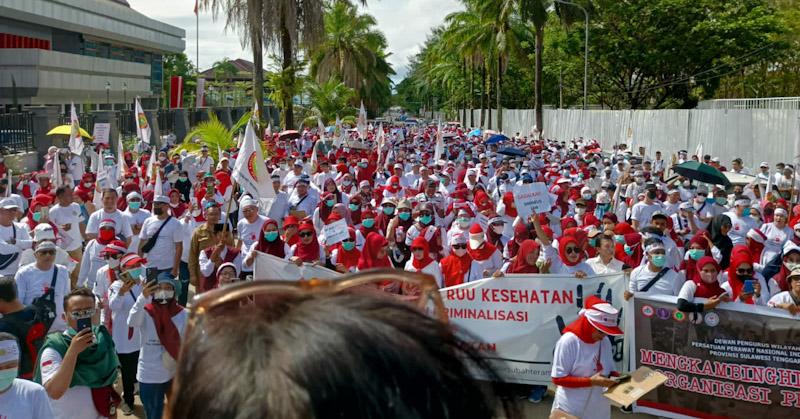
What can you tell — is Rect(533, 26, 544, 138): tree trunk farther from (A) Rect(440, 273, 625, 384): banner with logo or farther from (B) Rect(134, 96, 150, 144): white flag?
(A) Rect(440, 273, 625, 384): banner with logo

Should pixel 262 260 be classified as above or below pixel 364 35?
below

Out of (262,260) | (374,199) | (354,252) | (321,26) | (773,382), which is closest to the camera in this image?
(773,382)

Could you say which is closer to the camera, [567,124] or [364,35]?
[567,124]

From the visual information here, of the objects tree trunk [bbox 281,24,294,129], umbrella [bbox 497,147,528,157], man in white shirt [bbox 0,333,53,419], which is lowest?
man in white shirt [bbox 0,333,53,419]

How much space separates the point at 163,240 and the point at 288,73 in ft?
64.5

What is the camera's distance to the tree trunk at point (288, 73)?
90.8 ft

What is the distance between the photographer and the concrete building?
46406 millimetres

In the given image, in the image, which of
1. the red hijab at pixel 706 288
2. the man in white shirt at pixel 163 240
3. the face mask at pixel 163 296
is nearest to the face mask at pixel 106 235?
the man in white shirt at pixel 163 240

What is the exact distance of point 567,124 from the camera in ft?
150

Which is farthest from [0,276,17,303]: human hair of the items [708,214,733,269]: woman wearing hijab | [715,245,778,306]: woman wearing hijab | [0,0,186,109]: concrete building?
[0,0,186,109]: concrete building

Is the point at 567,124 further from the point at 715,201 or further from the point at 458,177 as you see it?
the point at 715,201

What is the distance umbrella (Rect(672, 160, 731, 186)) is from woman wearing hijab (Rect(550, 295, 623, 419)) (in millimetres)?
9921

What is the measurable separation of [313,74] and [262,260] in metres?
52.0

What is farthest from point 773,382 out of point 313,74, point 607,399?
point 313,74
